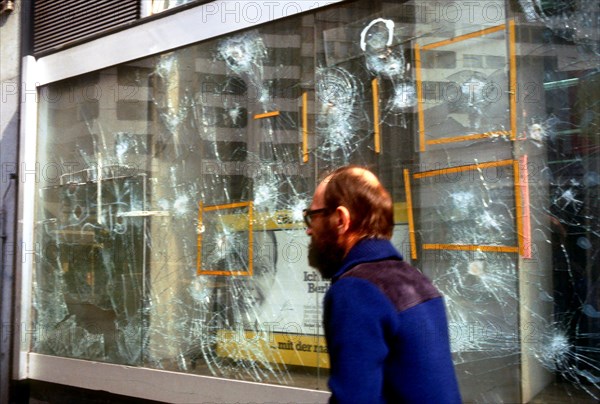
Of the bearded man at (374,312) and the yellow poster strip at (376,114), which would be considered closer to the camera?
the bearded man at (374,312)

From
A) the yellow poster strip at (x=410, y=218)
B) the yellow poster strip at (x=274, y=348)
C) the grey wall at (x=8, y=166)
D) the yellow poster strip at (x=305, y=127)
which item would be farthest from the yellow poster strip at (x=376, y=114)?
the grey wall at (x=8, y=166)

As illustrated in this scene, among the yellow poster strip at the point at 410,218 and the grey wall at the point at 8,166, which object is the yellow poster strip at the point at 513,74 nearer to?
the yellow poster strip at the point at 410,218

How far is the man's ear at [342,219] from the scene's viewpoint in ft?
6.37

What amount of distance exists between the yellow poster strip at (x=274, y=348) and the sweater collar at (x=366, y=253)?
319 cm

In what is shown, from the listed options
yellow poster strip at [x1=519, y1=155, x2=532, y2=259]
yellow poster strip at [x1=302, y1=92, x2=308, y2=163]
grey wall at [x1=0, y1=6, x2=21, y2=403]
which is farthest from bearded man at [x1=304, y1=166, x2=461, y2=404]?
grey wall at [x1=0, y1=6, x2=21, y2=403]

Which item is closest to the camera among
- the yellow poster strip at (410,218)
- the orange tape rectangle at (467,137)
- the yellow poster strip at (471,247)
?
the yellow poster strip at (471,247)

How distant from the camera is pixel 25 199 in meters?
7.40

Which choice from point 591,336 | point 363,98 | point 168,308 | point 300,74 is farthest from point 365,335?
point 168,308

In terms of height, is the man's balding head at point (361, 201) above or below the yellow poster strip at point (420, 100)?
below

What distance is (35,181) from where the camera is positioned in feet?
24.5

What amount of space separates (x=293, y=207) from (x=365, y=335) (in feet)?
12.2

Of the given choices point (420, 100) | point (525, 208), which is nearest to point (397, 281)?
point (525, 208)

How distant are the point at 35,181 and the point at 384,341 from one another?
6585mm

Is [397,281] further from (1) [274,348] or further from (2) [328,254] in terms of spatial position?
(1) [274,348]
